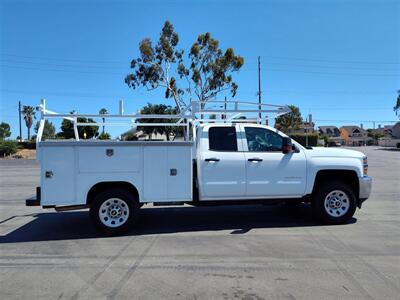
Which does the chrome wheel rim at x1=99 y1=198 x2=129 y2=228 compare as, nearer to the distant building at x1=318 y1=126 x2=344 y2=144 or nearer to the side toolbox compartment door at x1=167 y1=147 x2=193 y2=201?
the side toolbox compartment door at x1=167 y1=147 x2=193 y2=201

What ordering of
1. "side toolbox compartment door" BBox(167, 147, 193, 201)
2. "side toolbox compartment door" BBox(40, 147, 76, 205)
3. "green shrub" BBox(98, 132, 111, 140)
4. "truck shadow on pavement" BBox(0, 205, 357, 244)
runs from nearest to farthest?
"side toolbox compartment door" BBox(40, 147, 76, 205) → "side toolbox compartment door" BBox(167, 147, 193, 201) → "truck shadow on pavement" BBox(0, 205, 357, 244) → "green shrub" BBox(98, 132, 111, 140)

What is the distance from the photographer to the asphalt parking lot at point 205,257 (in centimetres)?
436

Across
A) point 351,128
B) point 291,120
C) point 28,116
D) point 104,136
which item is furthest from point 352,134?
point 104,136

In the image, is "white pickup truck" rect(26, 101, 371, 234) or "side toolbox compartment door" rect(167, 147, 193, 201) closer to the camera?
"white pickup truck" rect(26, 101, 371, 234)

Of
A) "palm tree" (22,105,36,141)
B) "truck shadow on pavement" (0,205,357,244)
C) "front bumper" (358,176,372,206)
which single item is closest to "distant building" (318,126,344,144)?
"palm tree" (22,105,36,141)

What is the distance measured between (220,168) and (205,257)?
2.06m

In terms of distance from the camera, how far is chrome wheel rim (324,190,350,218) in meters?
7.50

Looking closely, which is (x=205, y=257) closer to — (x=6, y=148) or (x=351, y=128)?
(x=6, y=148)

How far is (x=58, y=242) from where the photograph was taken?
6.47 meters

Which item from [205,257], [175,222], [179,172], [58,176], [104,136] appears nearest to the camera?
[205,257]

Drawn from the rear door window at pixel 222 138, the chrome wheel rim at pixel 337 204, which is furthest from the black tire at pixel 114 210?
the chrome wheel rim at pixel 337 204

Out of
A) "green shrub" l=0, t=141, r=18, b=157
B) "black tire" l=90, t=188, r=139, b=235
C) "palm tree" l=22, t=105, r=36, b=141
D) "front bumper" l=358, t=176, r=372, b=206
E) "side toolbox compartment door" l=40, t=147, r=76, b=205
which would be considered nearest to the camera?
"side toolbox compartment door" l=40, t=147, r=76, b=205

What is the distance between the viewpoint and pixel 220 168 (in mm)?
7129

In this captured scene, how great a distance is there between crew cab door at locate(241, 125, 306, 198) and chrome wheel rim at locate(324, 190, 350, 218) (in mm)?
625
